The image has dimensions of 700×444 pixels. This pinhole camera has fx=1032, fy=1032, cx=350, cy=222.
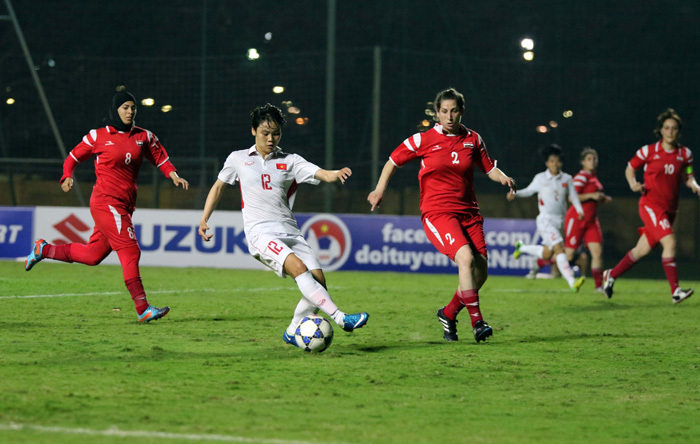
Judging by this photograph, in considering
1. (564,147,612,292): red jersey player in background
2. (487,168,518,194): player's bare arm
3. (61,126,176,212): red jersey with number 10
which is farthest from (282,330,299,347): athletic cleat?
(564,147,612,292): red jersey player in background

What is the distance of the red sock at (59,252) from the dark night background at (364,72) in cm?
1106

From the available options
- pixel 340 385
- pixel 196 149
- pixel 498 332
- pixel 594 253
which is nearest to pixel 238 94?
pixel 196 149

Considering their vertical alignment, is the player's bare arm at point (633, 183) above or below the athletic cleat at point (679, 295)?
above

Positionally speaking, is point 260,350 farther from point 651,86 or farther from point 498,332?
point 651,86

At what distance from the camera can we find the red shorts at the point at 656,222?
40.4 feet

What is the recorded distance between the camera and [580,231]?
49.9 ft

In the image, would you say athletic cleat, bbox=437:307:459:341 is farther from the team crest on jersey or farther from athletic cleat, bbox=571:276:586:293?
the team crest on jersey

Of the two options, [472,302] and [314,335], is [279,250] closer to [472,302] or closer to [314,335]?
[314,335]

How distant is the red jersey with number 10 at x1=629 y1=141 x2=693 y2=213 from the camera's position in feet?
40.3

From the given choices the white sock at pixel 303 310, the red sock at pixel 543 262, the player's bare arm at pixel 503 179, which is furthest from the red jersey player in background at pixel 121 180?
the red sock at pixel 543 262

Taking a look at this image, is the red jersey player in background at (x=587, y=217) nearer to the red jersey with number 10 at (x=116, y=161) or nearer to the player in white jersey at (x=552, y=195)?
the player in white jersey at (x=552, y=195)

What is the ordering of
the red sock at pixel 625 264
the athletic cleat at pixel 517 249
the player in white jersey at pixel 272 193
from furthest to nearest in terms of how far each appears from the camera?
the athletic cleat at pixel 517 249, the red sock at pixel 625 264, the player in white jersey at pixel 272 193

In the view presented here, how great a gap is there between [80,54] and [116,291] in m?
24.4

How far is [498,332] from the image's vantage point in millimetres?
9453
